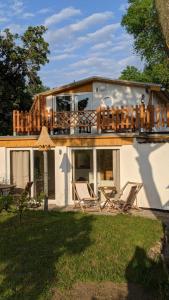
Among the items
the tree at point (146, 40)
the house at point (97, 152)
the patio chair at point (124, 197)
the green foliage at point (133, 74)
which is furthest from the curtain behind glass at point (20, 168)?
the green foliage at point (133, 74)

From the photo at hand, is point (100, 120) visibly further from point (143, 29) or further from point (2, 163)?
point (143, 29)

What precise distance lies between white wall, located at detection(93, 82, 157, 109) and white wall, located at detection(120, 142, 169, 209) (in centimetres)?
562

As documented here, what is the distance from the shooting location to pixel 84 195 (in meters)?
15.5

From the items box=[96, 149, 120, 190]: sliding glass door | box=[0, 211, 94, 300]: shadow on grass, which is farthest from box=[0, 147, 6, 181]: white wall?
box=[0, 211, 94, 300]: shadow on grass

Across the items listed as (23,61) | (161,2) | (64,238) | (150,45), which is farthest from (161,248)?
(150,45)

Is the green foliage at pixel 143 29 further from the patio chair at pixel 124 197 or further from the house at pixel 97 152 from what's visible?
the patio chair at pixel 124 197

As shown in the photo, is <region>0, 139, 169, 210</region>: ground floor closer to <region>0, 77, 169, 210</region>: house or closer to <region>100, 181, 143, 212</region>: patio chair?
<region>0, 77, 169, 210</region>: house

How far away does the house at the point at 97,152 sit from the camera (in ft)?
50.6

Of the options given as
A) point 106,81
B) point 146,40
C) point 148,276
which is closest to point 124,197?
point 106,81

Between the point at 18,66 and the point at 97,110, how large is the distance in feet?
56.2

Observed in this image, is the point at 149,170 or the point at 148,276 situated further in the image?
the point at 149,170

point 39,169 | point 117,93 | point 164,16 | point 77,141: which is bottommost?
point 39,169

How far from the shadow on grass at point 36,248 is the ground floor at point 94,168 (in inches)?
125

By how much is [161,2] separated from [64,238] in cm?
621
